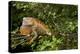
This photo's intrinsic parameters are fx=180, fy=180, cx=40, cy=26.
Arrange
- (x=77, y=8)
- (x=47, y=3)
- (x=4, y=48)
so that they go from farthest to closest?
(x=77, y=8), (x=47, y=3), (x=4, y=48)

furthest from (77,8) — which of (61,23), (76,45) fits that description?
(76,45)

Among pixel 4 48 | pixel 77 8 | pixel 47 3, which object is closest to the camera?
pixel 4 48

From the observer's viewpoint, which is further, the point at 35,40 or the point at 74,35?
the point at 74,35

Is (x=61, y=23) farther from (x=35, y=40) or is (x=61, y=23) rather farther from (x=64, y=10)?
(x=35, y=40)

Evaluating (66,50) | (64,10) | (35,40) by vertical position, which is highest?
(64,10)

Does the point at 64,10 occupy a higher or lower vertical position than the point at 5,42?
higher

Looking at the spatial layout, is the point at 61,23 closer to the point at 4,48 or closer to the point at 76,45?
the point at 76,45

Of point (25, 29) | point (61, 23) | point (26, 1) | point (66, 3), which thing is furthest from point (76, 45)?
point (26, 1)
